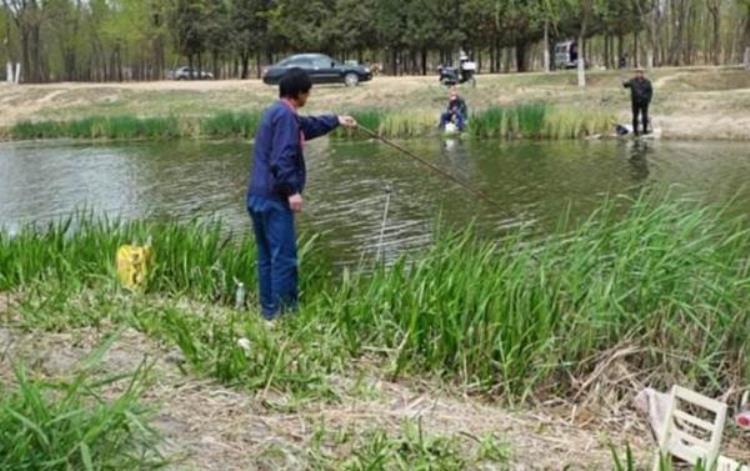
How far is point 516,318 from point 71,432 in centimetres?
272

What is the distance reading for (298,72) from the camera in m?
6.15

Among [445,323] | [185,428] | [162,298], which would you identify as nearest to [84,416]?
[185,428]

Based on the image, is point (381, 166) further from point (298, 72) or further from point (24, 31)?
point (24, 31)

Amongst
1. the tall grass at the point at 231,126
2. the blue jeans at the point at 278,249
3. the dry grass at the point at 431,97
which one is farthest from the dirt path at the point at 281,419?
the tall grass at the point at 231,126

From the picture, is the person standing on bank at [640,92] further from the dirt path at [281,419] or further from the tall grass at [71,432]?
the tall grass at [71,432]

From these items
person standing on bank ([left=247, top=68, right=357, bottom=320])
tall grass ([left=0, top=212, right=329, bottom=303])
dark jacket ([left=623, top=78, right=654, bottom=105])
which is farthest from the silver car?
person standing on bank ([left=247, top=68, right=357, bottom=320])

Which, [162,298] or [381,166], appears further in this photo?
[381,166]

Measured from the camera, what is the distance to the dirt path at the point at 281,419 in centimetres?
378

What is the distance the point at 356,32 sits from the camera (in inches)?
1837

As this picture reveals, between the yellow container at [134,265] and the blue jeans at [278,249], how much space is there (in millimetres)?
1008

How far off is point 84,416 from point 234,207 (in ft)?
35.8

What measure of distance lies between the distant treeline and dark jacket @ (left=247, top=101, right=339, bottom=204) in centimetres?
3118

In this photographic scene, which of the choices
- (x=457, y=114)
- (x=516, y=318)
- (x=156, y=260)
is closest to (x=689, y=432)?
(x=516, y=318)

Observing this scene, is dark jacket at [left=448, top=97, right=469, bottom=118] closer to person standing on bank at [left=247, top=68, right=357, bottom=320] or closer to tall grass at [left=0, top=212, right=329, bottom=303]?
tall grass at [left=0, top=212, right=329, bottom=303]
